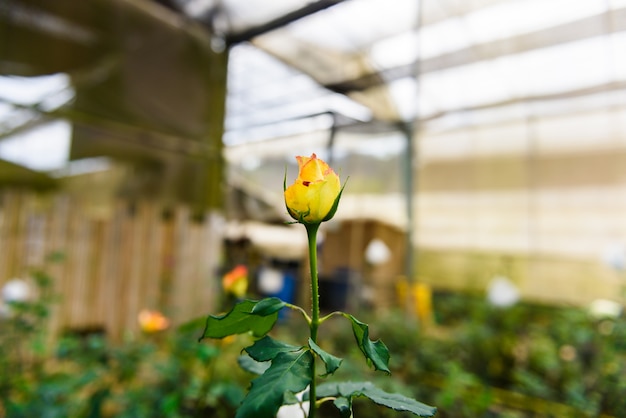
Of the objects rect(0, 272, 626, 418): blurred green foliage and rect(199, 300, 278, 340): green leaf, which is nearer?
rect(199, 300, 278, 340): green leaf

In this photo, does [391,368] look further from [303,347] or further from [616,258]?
[303,347]

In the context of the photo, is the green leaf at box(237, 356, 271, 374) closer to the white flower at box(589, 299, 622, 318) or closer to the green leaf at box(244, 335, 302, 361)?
the green leaf at box(244, 335, 302, 361)

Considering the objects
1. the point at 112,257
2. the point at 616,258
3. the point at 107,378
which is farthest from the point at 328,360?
the point at 112,257

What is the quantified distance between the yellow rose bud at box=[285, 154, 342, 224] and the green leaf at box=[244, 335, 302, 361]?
13 cm

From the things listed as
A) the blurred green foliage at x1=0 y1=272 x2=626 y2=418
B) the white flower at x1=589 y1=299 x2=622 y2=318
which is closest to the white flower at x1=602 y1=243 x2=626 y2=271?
the white flower at x1=589 y1=299 x2=622 y2=318

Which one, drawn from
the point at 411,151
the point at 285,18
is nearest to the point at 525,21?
the point at 411,151

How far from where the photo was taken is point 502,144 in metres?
3.39

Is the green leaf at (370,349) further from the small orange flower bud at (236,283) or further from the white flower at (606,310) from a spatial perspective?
the white flower at (606,310)

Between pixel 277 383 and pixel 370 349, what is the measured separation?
0.10m

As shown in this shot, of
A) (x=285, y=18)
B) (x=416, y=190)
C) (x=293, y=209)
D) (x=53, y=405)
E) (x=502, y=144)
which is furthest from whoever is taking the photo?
(x=416, y=190)

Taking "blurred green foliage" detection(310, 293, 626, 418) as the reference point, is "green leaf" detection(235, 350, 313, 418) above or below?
above

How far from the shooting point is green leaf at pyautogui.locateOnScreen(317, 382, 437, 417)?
15.7 inches

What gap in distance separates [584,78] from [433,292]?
195cm

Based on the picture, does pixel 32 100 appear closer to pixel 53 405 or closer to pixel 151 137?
pixel 151 137
